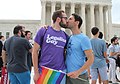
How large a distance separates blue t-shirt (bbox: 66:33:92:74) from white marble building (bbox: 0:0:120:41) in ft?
158

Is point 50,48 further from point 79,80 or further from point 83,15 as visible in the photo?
point 83,15

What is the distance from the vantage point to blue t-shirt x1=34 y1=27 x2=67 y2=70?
3676 millimetres

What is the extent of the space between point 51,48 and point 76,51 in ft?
1.37

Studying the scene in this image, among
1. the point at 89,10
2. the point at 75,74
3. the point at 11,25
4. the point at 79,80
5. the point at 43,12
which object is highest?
the point at 89,10

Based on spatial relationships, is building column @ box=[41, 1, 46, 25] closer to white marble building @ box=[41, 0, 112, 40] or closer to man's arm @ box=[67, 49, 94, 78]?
white marble building @ box=[41, 0, 112, 40]

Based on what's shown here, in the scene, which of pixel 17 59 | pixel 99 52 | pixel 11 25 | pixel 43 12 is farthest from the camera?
pixel 11 25

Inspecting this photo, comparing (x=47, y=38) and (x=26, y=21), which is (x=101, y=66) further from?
(x=26, y=21)

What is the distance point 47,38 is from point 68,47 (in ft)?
1.31

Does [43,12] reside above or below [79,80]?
above

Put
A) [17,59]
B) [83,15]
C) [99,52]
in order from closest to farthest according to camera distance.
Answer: [17,59] → [99,52] → [83,15]

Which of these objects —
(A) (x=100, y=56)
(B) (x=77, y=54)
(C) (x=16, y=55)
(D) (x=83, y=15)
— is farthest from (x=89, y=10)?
(B) (x=77, y=54)

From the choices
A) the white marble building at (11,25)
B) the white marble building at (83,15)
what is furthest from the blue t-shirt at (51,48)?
the white marble building at (11,25)

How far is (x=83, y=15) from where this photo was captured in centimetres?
5312

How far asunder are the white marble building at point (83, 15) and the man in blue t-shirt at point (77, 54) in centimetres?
4820
